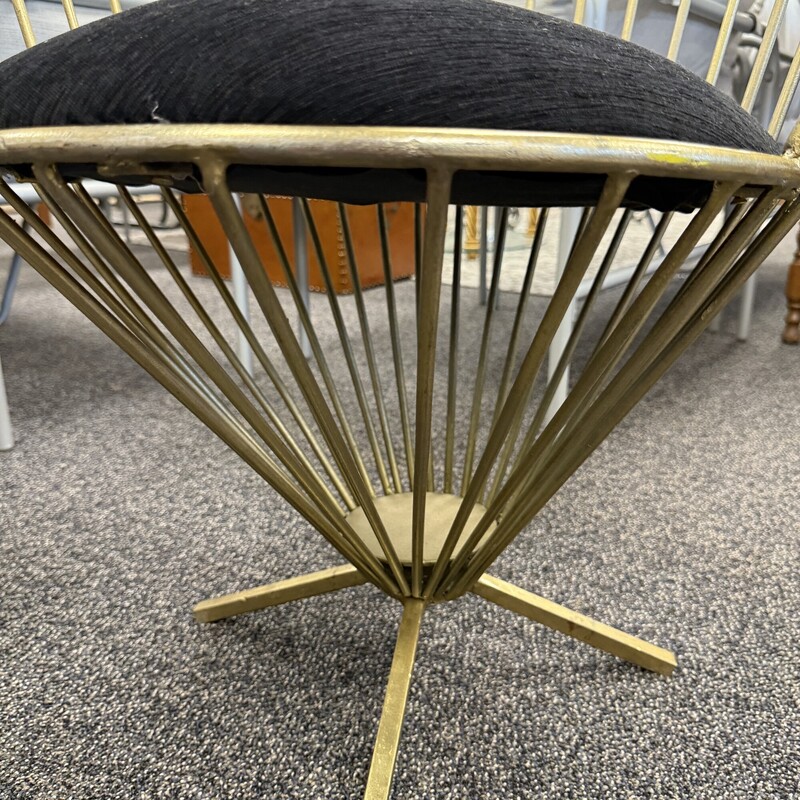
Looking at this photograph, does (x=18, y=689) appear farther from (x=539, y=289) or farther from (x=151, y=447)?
(x=539, y=289)

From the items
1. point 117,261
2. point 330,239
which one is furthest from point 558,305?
point 330,239

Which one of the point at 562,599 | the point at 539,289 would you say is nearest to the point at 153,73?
the point at 562,599

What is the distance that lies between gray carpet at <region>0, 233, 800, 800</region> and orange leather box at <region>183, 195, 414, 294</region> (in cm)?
108

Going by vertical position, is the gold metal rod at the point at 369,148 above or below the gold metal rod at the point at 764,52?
above

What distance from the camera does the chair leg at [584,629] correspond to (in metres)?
0.61

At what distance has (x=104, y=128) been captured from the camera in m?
0.29

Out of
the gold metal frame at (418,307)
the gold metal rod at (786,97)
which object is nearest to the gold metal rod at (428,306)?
the gold metal frame at (418,307)

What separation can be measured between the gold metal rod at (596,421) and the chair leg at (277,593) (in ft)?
0.50

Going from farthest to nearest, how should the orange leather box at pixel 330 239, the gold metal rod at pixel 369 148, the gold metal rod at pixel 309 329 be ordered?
the orange leather box at pixel 330 239, the gold metal rod at pixel 309 329, the gold metal rod at pixel 369 148

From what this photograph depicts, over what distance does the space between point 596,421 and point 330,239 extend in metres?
1.69

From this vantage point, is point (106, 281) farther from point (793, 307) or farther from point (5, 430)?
point (793, 307)

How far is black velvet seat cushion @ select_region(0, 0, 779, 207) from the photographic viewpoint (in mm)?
278

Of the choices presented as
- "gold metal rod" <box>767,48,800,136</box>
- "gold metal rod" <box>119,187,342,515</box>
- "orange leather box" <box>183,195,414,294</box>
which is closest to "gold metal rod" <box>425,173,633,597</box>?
"gold metal rod" <box>119,187,342,515</box>

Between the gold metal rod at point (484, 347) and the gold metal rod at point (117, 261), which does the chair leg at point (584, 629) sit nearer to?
the gold metal rod at point (484, 347)
